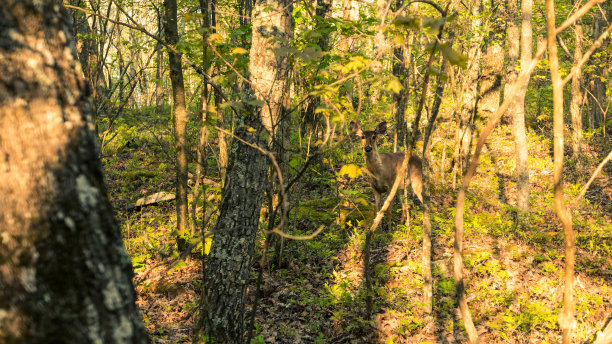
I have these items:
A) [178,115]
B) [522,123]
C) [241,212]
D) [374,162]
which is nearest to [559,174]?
[241,212]

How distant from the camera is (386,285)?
662cm

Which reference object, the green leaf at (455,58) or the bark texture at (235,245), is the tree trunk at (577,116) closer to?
the bark texture at (235,245)

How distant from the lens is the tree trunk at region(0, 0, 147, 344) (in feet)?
3.90

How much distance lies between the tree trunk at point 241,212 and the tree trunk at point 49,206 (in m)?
2.92

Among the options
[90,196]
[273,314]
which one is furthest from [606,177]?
[90,196]

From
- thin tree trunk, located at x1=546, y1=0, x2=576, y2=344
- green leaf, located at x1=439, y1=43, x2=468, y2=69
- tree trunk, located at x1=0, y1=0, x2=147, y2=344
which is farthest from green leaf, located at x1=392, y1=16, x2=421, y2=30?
tree trunk, located at x1=0, y1=0, x2=147, y2=344

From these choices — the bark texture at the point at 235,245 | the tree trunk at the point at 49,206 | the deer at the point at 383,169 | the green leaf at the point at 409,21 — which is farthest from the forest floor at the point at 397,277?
the green leaf at the point at 409,21

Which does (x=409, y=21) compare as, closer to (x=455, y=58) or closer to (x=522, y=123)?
(x=455, y=58)

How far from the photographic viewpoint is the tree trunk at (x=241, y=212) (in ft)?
14.0

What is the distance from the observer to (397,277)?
22.4 feet

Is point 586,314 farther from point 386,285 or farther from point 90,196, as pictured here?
point 90,196

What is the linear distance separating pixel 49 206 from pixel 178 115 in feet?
18.8

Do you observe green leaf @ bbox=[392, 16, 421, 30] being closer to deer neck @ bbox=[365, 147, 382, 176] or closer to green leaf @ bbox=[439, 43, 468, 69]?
green leaf @ bbox=[439, 43, 468, 69]

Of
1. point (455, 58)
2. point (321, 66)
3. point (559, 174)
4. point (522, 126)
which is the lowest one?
point (559, 174)
